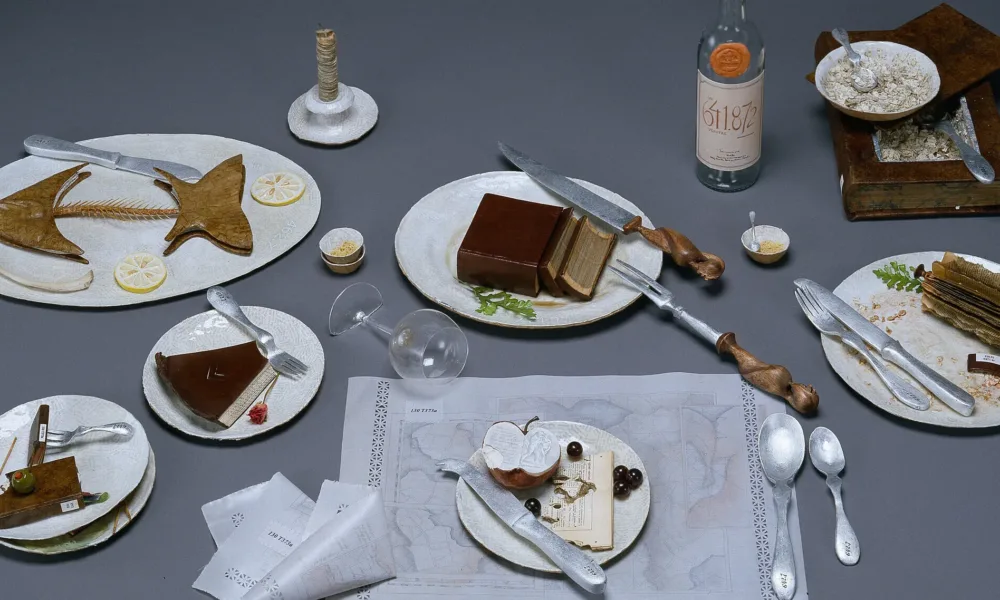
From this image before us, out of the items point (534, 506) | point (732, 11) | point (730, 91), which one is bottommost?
point (534, 506)

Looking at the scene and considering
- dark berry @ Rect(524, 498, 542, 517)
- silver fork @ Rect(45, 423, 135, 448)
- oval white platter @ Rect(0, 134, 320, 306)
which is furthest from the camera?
oval white platter @ Rect(0, 134, 320, 306)

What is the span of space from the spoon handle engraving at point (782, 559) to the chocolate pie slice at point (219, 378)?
0.99m

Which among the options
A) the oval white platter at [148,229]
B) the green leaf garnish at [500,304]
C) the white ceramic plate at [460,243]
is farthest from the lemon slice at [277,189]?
the green leaf garnish at [500,304]

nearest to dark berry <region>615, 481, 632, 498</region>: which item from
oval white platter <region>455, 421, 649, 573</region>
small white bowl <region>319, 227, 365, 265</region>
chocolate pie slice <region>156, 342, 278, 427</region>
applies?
oval white platter <region>455, 421, 649, 573</region>

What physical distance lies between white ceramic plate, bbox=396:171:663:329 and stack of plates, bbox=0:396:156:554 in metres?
0.66

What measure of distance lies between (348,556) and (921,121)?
163 centimetres

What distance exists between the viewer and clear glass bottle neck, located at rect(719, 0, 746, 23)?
2348 mm

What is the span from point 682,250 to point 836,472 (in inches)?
23.1

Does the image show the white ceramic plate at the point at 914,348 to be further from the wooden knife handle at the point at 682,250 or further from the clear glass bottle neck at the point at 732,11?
the clear glass bottle neck at the point at 732,11

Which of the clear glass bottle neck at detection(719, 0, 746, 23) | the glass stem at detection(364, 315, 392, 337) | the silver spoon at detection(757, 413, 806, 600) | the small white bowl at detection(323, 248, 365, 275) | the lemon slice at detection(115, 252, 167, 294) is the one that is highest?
the clear glass bottle neck at detection(719, 0, 746, 23)

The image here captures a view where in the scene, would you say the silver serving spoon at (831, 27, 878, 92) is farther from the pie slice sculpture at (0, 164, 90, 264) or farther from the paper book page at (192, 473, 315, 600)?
the pie slice sculpture at (0, 164, 90, 264)

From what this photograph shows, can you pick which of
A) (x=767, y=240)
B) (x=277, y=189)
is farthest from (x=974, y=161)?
(x=277, y=189)

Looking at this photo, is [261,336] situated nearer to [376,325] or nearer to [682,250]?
[376,325]

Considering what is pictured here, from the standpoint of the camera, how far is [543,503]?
198 centimetres
